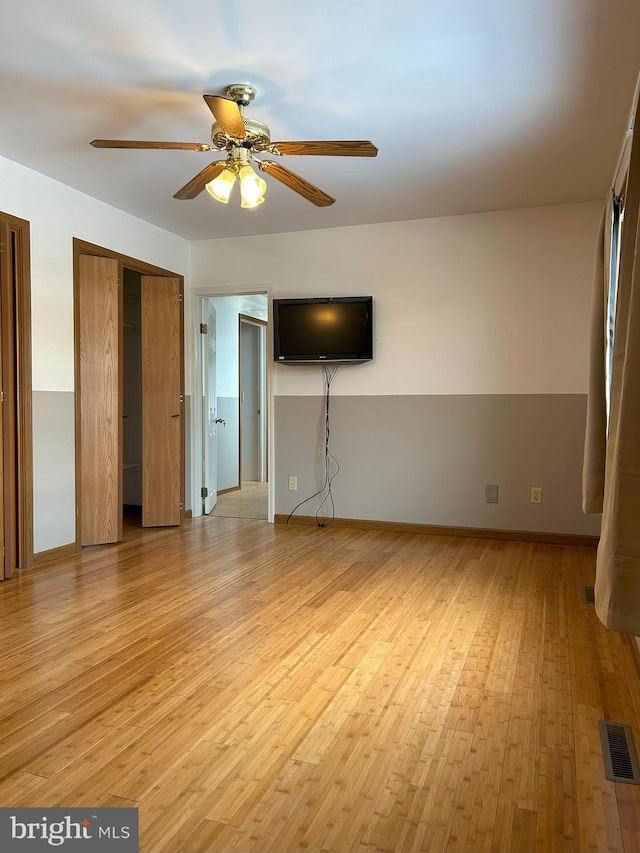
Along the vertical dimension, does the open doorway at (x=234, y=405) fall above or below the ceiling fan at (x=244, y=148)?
below

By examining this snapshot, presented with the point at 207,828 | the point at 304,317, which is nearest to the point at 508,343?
the point at 304,317

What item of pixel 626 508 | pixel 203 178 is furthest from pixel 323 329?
pixel 626 508

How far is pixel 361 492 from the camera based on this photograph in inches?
212

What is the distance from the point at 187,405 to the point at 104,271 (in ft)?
4.97

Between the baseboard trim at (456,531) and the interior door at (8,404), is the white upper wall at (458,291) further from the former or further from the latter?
the interior door at (8,404)

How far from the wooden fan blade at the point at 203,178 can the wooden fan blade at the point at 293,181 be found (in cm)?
20

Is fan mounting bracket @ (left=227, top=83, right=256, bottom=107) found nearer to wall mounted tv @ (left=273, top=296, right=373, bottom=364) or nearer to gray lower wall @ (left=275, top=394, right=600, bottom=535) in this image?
wall mounted tv @ (left=273, top=296, right=373, bottom=364)

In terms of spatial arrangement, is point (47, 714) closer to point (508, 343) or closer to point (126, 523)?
point (126, 523)

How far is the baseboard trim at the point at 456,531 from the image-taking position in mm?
4742

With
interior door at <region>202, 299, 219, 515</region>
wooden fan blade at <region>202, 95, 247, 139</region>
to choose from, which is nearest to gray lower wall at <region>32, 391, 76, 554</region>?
interior door at <region>202, 299, 219, 515</region>

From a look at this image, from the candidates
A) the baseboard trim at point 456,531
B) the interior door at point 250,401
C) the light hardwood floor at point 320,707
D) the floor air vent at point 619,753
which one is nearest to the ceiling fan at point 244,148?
the light hardwood floor at point 320,707

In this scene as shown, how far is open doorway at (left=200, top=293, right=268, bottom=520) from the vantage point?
237 inches

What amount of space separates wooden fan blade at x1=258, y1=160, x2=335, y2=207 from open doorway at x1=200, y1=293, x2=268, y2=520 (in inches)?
91.8

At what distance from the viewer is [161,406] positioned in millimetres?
5422
